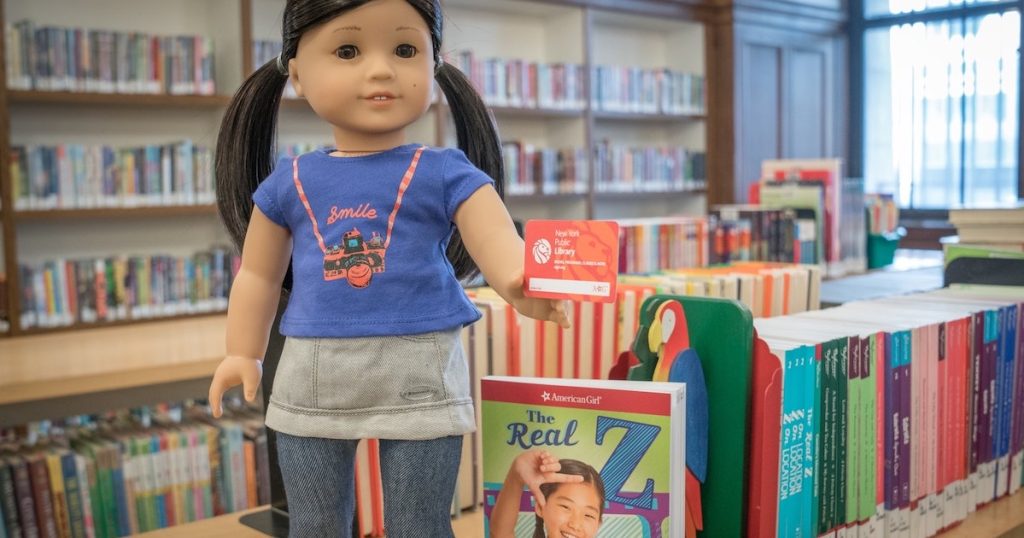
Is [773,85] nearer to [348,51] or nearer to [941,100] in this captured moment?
[941,100]

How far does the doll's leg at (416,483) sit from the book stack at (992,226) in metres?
1.55

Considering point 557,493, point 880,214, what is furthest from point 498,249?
point 880,214

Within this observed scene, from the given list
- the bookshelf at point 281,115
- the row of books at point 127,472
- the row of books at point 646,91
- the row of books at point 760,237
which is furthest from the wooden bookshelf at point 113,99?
the row of books at point 646,91

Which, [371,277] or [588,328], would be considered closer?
[371,277]

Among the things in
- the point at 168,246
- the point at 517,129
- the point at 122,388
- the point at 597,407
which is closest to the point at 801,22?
the point at 517,129

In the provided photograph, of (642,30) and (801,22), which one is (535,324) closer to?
(642,30)

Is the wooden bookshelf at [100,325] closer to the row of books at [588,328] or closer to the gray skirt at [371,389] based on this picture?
the row of books at [588,328]

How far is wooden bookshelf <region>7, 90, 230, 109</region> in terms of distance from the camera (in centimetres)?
313

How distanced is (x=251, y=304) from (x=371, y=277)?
5.9 inches

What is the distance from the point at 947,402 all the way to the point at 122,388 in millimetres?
1622

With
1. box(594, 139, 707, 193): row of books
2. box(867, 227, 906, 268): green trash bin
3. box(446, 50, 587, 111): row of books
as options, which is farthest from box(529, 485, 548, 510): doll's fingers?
box(594, 139, 707, 193): row of books

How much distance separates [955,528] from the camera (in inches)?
53.2

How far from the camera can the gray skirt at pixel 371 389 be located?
0.84 m

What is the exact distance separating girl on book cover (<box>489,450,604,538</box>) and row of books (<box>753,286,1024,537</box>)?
0.20 meters
